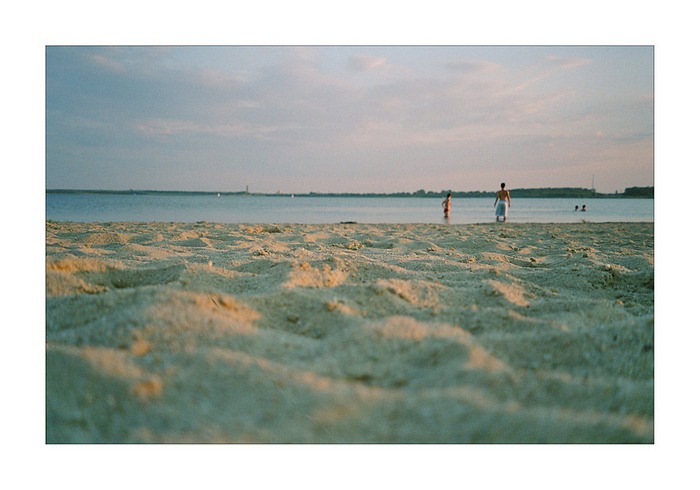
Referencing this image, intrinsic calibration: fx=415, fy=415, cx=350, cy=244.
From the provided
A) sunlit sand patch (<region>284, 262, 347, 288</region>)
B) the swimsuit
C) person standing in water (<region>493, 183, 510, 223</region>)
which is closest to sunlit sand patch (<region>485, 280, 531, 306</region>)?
sunlit sand patch (<region>284, 262, 347, 288</region>)

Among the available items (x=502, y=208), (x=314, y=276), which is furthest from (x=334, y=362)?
(x=502, y=208)

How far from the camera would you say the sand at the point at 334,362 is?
115 cm

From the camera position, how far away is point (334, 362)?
143 centimetres

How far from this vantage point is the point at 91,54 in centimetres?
253

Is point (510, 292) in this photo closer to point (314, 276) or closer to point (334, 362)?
point (314, 276)

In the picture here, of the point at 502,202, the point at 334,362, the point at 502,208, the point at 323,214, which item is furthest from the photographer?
the point at 323,214

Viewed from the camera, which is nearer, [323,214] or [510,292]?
[510,292]

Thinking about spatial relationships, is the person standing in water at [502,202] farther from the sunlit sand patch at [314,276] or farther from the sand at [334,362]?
the sunlit sand patch at [314,276]

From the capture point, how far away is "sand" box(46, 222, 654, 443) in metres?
1.15
